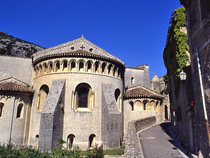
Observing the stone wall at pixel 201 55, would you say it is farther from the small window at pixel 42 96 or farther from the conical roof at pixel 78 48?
the small window at pixel 42 96

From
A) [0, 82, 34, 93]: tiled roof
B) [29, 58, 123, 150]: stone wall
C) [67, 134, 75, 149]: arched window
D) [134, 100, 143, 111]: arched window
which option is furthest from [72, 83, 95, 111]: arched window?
[134, 100, 143, 111]: arched window

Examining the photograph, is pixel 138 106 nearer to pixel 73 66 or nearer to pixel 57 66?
pixel 73 66

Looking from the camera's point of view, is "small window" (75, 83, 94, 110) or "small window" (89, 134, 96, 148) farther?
"small window" (75, 83, 94, 110)

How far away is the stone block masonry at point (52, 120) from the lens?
16438mm

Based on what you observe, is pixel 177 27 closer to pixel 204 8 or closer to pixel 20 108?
pixel 204 8

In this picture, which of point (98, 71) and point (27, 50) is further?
point (27, 50)

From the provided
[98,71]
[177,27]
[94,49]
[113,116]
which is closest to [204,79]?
[177,27]

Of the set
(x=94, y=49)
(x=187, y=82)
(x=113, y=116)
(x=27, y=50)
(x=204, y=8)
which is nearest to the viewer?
(x=204, y=8)

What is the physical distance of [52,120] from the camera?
16906 millimetres

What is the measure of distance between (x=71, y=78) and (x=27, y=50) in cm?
4816

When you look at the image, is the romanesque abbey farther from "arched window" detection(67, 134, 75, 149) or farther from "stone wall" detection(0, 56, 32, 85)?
"stone wall" detection(0, 56, 32, 85)

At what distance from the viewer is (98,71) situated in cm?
2095

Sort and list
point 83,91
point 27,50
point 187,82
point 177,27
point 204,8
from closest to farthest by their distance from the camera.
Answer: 1. point 204,8
2. point 187,82
3. point 177,27
4. point 83,91
5. point 27,50

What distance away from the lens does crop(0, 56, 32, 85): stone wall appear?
25.2 m
